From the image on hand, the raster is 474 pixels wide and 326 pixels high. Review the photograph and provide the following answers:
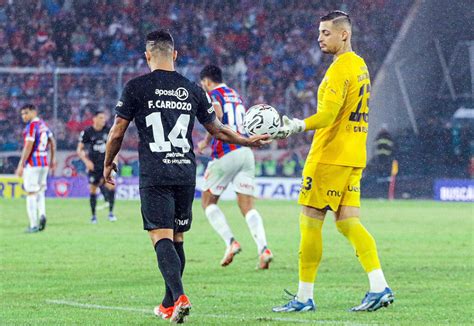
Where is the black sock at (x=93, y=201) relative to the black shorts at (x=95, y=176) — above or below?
below

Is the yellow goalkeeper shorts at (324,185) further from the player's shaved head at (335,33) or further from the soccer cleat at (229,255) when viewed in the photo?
the soccer cleat at (229,255)

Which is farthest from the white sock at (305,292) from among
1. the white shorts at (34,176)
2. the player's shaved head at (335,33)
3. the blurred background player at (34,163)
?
the white shorts at (34,176)

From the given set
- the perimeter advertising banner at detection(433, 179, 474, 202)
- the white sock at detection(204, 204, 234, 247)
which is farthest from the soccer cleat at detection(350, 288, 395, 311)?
the perimeter advertising banner at detection(433, 179, 474, 202)

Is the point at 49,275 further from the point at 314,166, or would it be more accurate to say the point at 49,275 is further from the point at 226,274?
the point at 314,166

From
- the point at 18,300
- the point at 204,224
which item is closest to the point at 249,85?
the point at 204,224

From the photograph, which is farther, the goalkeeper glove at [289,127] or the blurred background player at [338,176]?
the blurred background player at [338,176]

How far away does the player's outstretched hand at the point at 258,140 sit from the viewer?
26.2 ft

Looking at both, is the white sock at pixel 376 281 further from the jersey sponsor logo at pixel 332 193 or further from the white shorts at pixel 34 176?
the white shorts at pixel 34 176

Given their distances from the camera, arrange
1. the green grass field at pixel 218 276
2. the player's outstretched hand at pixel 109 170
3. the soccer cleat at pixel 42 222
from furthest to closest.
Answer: the soccer cleat at pixel 42 222, the green grass field at pixel 218 276, the player's outstretched hand at pixel 109 170

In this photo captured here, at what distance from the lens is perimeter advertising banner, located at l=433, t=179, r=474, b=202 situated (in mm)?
31281

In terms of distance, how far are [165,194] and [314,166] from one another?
54.8 inches

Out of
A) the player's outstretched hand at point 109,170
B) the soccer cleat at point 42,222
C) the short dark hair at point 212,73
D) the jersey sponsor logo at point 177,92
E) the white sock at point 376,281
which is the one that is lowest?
the soccer cleat at point 42,222

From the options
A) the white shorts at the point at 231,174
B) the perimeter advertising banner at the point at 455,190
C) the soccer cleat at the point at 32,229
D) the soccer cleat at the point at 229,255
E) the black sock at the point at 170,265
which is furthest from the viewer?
the perimeter advertising banner at the point at 455,190

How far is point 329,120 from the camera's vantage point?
8109 mm
